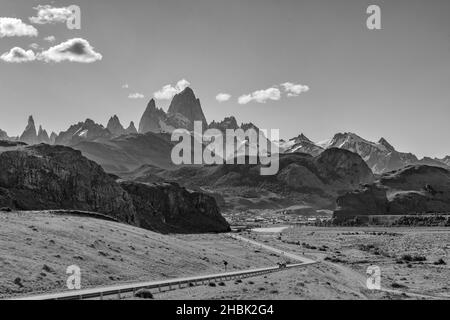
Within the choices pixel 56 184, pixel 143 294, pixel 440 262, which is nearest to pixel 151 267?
pixel 143 294

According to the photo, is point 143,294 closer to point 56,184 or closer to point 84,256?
point 84,256

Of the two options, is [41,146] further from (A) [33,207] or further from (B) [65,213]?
(B) [65,213]

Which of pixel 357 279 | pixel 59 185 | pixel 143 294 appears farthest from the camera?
pixel 59 185

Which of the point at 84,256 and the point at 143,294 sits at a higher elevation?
the point at 84,256

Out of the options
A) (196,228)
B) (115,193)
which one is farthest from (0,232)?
(196,228)

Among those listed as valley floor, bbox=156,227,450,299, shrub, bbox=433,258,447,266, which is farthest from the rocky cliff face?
shrub, bbox=433,258,447,266

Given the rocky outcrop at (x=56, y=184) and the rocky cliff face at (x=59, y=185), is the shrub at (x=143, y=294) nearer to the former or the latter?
the rocky outcrop at (x=56, y=184)

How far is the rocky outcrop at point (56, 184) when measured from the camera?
12962 centimetres

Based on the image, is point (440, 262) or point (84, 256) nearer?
point (84, 256)

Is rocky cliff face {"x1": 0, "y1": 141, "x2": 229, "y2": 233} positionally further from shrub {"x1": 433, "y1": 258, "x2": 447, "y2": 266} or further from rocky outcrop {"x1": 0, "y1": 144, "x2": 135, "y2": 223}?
shrub {"x1": 433, "y1": 258, "x2": 447, "y2": 266}

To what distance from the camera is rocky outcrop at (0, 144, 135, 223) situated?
12962cm

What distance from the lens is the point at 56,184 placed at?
13988 cm

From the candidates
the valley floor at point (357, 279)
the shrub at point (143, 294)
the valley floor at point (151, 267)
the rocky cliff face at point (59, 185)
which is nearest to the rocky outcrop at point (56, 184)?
the rocky cliff face at point (59, 185)
